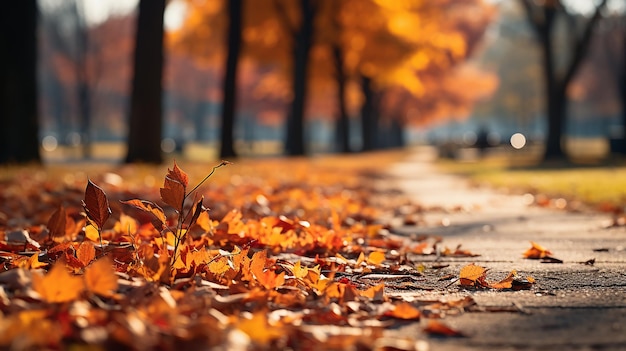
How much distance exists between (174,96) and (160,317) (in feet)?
273

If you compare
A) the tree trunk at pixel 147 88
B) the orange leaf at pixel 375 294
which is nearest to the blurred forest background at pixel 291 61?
the tree trunk at pixel 147 88

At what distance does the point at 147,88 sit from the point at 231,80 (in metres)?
6.42

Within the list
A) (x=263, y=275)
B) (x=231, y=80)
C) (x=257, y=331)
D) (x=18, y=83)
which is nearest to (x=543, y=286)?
(x=263, y=275)

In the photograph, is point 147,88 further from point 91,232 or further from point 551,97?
point 551,97

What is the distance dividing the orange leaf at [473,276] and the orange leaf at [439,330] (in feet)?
3.16

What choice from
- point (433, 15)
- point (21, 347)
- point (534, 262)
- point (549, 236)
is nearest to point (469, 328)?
point (21, 347)

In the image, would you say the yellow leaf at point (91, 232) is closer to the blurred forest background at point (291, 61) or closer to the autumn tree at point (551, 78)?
the blurred forest background at point (291, 61)

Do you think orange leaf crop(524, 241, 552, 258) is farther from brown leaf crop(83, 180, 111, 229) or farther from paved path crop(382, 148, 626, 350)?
brown leaf crop(83, 180, 111, 229)

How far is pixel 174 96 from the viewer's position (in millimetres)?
84062

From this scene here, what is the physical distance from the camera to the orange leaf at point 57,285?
94.1 inches

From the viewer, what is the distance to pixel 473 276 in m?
3.59

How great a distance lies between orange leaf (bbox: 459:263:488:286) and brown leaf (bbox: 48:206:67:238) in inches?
77.8

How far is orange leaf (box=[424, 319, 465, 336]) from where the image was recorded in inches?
104

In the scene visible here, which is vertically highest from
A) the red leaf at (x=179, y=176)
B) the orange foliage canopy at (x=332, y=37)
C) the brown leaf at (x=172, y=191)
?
the orange foliage canopy at (x=332, y=37)
